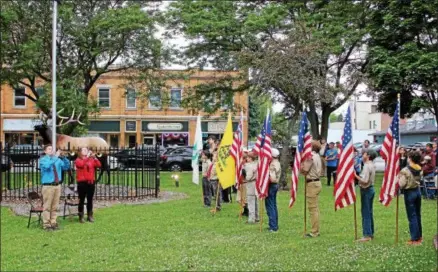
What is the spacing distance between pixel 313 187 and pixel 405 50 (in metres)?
16.1

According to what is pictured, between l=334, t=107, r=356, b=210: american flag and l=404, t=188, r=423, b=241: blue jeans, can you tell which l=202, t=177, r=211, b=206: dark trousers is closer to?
l=334, t=107, r=356, b=210: american flag

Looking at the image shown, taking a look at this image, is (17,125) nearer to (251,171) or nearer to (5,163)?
(5,163)

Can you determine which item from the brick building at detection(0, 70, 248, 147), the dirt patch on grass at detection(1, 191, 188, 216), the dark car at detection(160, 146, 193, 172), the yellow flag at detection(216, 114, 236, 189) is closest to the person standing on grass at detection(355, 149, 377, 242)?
the yellow flag at detection(216, 114, 236, 189)

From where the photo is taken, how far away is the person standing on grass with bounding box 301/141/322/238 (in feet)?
37.4

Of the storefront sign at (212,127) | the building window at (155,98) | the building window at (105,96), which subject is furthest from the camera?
the storefront sign at (212,127)

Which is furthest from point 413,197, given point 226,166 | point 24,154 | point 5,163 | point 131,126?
point 131,126

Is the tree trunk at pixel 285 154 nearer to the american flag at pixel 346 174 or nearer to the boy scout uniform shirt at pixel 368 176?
the american flag at pixel 346 174

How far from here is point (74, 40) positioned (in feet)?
87.6

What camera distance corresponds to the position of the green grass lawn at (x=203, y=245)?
875cm

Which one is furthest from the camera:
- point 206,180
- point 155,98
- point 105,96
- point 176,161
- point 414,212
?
point 105,96

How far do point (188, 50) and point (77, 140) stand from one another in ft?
29.6

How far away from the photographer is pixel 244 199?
15.0 meters

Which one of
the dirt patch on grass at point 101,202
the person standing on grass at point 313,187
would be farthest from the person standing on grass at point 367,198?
the dirt patch on grass at point 101,202

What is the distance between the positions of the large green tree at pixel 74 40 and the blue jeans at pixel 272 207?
15.1 m
